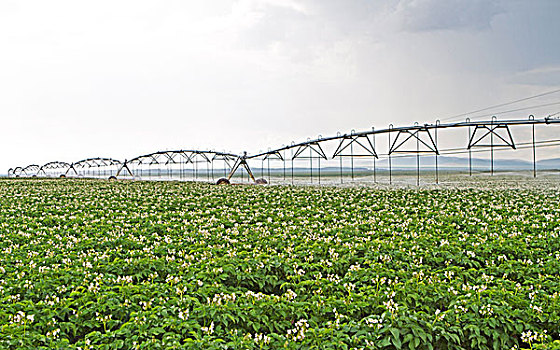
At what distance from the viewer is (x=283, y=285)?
7.79 meters

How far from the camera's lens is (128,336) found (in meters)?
5.57

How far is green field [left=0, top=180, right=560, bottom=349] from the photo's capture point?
570 cm

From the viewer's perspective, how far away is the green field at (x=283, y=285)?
18.7ft

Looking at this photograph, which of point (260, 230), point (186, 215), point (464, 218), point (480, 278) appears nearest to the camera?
point (480, 278)

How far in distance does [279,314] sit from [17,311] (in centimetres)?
414

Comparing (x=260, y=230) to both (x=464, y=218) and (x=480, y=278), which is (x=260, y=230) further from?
(x=464, y=218)

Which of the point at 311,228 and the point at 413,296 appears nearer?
the point at 413,296

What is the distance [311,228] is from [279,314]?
7.09m

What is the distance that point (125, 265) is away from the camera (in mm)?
8812

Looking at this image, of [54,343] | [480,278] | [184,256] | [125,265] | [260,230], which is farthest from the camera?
[260,230]

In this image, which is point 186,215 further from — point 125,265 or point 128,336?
point 128,336

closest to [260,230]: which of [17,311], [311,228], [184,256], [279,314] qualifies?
[311,228]

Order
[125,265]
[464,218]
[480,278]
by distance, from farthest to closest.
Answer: [464,218]
[125,265]
[480,278]

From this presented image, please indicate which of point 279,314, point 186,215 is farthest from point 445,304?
point 186,215
